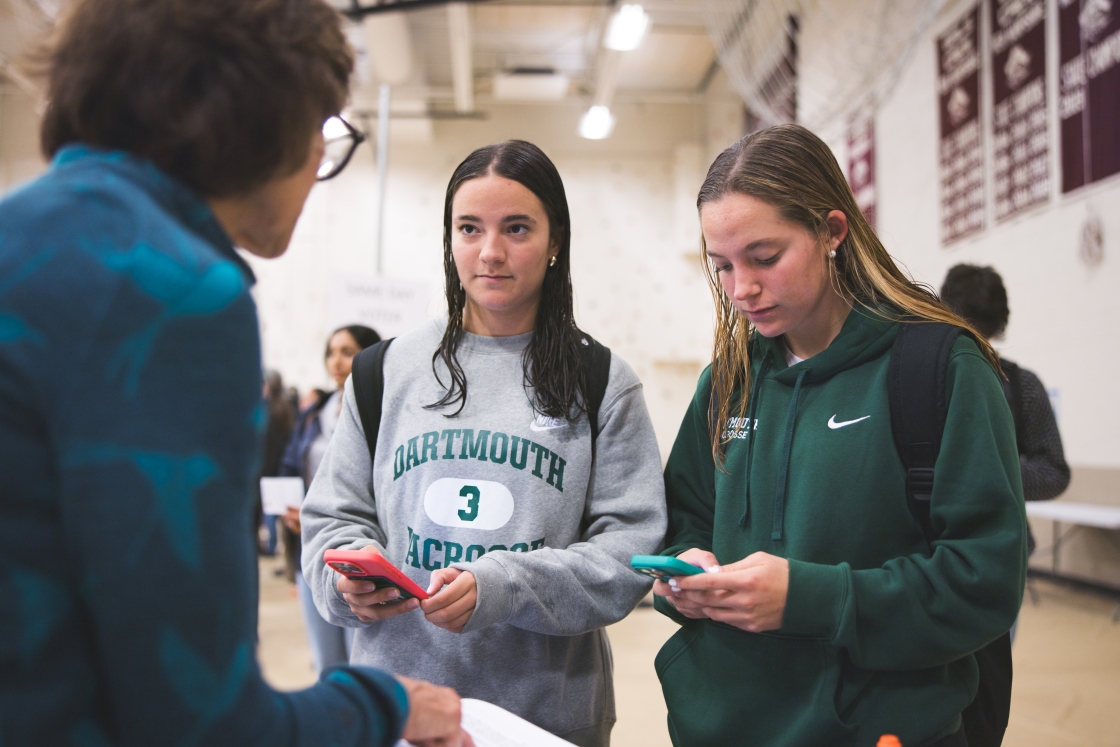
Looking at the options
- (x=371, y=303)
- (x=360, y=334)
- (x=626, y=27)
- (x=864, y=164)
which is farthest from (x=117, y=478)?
(x=864, y=164)

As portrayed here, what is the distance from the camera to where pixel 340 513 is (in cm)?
132

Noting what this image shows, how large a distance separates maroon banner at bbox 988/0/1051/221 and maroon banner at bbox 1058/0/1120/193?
0.49ft

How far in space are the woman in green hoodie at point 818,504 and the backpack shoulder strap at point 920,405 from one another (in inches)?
0.5

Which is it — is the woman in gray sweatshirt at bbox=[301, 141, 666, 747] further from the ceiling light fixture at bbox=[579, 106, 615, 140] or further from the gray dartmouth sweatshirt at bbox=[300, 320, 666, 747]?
the ceiling light fixture at bbox=[579, 106, 615, 140]

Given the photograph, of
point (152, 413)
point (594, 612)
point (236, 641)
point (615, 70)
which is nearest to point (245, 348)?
point (152, 413)

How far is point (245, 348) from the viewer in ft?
1.91

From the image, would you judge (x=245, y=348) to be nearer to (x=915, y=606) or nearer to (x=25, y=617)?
(x=25, y=617)

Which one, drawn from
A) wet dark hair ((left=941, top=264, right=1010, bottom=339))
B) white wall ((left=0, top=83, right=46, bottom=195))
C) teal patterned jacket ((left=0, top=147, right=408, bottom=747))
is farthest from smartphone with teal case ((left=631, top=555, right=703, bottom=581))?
white wall ((left=0, top=83, right=46, bottom=195))

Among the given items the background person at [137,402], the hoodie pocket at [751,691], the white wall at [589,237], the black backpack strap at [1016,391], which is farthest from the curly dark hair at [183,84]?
the white wall at [589,237]

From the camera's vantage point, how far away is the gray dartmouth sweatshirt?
1.24 m

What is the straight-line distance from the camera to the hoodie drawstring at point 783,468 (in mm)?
1125

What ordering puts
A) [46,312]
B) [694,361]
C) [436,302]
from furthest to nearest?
[694,361]
[436,302]
[46,312]

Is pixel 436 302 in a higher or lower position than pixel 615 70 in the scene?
lower

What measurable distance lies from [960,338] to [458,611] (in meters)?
0.73
